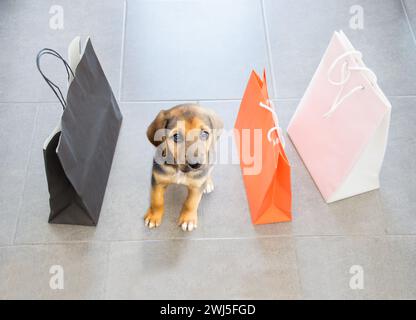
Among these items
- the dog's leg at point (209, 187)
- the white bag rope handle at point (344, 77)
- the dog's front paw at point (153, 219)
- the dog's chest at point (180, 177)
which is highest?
the white bag rope handle at point (344, 77)

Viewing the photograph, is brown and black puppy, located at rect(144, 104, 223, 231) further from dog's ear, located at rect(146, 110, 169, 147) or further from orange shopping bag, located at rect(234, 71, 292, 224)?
orange shopping bag, located at rect(234, 71, 292, 224)

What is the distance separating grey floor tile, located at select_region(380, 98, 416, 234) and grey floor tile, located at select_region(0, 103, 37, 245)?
1.74 metres

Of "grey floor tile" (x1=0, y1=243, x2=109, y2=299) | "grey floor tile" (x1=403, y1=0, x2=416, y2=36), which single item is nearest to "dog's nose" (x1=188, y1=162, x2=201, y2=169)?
"grey floor tile" (x1=0, y1=243, x2=109, y2=299)

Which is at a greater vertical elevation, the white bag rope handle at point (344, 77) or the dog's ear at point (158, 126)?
the white bag rope handle at point (344, 77)

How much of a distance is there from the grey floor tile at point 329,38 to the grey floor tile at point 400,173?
0.16 meters

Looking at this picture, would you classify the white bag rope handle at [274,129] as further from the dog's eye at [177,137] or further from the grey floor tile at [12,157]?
the grey floor tile at [12,157]

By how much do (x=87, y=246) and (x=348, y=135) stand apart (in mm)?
1228

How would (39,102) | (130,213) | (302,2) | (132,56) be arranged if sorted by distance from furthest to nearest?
(302,2) → (132,56) → (39,102) → (130,213)

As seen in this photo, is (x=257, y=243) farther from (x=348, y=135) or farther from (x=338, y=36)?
(x=338, y=36)

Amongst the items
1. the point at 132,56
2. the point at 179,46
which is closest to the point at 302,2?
the point at 179,46

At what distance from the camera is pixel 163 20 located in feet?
9.23

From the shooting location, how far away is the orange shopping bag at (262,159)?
1.83 m

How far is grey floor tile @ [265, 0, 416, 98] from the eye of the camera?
2.58 metres

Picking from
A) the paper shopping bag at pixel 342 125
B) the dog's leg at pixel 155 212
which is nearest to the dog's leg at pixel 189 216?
the dog's leg at pixel 155 212
